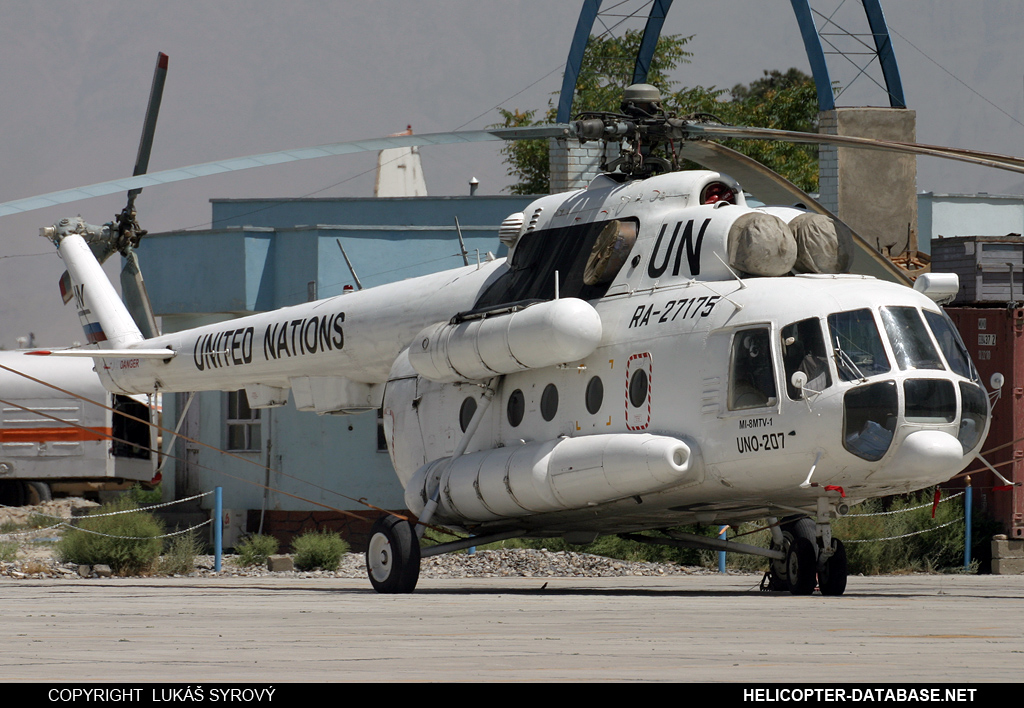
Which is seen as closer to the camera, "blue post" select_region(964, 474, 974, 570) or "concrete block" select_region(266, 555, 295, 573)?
"blue post" select_region(964, 474, 974, 570)

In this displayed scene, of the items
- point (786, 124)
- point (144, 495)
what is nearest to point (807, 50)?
point (144, 495)

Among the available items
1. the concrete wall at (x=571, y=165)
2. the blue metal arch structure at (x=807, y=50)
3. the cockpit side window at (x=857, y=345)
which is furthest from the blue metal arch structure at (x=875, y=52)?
the cockpit side window at (x=857, y=345)

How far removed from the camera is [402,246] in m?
25.5

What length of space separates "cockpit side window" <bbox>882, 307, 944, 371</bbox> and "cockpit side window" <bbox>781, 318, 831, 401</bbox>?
A: 566 millimetres

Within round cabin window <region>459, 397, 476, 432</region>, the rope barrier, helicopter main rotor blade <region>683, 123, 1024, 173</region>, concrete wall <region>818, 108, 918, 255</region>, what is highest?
concrete wall <region>818, 108, 918, 255</region>

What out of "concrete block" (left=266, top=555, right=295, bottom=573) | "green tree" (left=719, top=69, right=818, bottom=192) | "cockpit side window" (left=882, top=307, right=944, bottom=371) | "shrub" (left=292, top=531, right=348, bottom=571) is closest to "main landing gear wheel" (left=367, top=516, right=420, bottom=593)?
"cockpit side window" (left=882, top=307, right=944, bottom=371)

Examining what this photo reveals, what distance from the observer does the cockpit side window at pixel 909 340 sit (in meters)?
10.8

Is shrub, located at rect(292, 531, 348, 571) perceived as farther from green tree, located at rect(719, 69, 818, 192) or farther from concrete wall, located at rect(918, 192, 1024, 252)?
green tree, located at rect(719, 69, 818, 192)

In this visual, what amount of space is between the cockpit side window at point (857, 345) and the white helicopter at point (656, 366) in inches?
0.6

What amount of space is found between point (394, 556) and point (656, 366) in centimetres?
342

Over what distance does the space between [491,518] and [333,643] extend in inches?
258

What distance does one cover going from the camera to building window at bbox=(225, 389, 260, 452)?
83.1 feet

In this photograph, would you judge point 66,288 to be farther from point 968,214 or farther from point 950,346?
point 968,214
